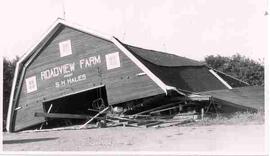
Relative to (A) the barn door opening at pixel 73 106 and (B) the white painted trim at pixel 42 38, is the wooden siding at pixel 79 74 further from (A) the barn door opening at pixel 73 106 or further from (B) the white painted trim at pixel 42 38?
(A) the barn door opening at pixel 73 106

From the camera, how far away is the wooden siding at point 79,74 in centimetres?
1992

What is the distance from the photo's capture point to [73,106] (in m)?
22.6

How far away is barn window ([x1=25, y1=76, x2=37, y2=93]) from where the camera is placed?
21.0 m

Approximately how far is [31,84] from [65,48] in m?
2.21

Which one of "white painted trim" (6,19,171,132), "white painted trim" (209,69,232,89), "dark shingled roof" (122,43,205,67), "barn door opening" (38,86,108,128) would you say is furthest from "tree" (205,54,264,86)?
"barn door opening" (38,86,108,128)

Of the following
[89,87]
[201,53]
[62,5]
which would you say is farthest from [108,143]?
[89,87]

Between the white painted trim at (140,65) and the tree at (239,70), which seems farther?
the tree at (239,70)

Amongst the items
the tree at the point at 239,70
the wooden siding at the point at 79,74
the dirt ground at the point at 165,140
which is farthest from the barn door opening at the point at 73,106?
the tree at the point at 239,70

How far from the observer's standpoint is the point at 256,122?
13820mm

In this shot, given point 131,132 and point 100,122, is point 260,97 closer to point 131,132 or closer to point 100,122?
point 131,132

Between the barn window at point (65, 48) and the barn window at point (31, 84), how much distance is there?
1667 millimetres

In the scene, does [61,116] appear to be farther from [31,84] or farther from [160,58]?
[160,58]

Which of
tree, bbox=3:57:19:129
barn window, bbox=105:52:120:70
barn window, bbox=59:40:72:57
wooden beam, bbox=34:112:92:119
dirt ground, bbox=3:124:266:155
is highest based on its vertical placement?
barn window, bbox=59:40:72:57

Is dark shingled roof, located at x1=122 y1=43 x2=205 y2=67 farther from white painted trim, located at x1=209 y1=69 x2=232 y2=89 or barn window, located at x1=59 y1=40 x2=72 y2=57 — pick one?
barn window, located at x1=59 y1=40 x2=72 y2=57
